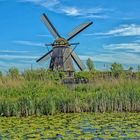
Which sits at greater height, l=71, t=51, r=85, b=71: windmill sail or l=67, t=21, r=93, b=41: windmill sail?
l=67, t=21, r=93, b=41: windmill sail

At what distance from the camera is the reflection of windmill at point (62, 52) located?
29359mm

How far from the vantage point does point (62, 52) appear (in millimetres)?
29172

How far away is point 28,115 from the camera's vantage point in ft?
35.6

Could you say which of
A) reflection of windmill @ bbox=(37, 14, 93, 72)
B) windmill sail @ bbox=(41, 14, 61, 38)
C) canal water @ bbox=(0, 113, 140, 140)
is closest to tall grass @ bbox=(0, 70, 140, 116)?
canal water @ bbox=(0, 113, 140, 140)

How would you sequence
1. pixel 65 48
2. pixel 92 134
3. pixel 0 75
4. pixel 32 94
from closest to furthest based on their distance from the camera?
pixel 92 134 < pixel 32 94 < pixel 0 75 < pixel 65 48

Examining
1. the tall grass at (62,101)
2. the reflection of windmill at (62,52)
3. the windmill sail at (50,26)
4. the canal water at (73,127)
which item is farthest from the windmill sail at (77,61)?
the canal water at (73,127)

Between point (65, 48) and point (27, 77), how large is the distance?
1414cm

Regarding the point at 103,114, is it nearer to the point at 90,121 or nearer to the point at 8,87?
the point at 90,121

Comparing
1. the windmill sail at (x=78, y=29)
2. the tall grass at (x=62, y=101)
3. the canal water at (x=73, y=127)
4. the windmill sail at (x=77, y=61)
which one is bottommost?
the canal water at (x=73, y=127)

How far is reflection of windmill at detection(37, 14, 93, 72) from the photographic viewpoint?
96.3 ft

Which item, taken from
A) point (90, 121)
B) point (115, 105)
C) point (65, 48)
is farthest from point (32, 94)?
point (65, 48)

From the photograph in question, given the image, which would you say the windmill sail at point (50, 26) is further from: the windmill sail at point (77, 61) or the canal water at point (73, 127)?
the canal water at point (73, 127)

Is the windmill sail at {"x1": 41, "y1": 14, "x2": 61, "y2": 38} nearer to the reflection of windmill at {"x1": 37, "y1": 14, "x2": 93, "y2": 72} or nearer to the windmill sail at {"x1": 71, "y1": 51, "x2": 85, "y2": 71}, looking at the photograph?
the reflection of windmill at {"x1": 37, "y1": 14, "x2": 93, "y2": 72}

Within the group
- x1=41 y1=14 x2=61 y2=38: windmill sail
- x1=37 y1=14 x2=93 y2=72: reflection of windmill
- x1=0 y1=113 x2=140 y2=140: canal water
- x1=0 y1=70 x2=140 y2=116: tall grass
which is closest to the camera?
x1=0 y1=113 x2=140 y2=140: canal water
